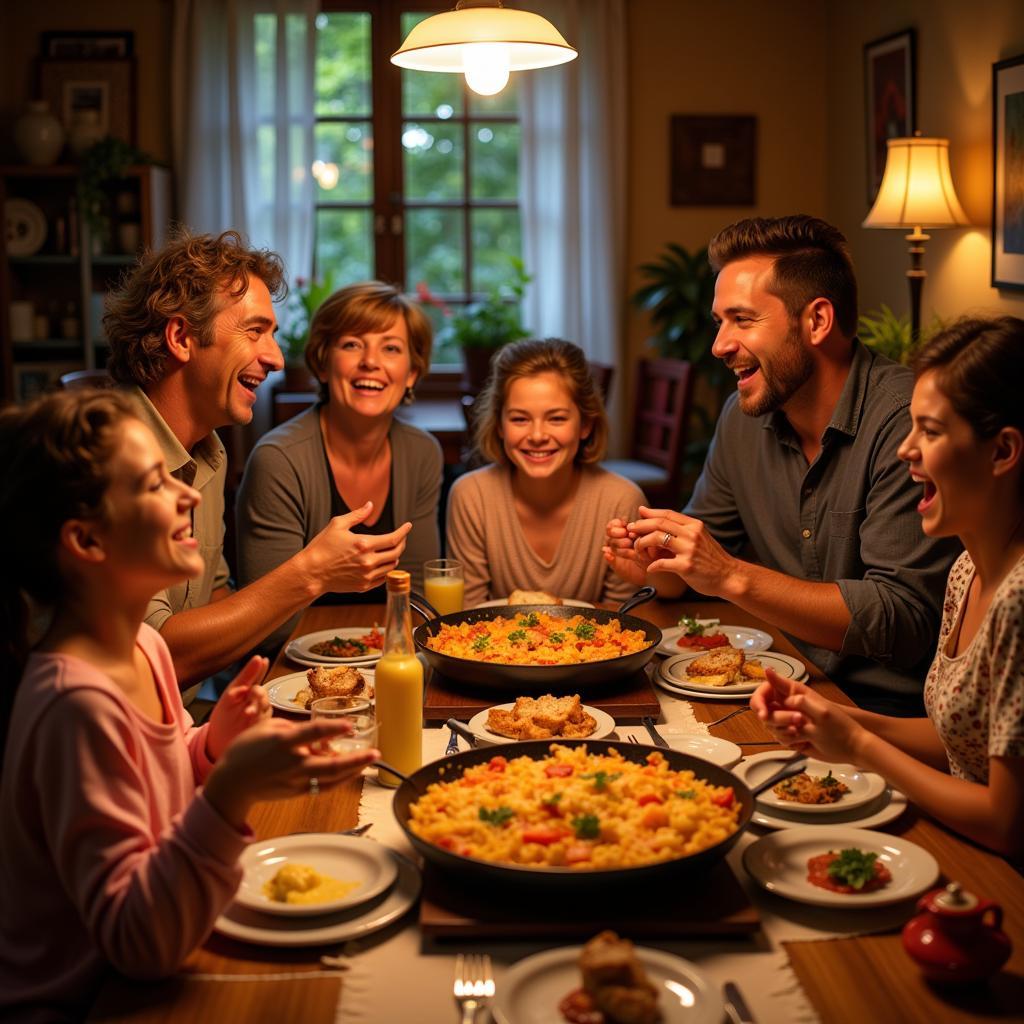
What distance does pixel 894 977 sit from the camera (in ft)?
3.92

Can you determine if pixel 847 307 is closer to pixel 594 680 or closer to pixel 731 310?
pixel 731 310

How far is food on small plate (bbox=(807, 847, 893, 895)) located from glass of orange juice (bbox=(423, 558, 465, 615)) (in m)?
1.13

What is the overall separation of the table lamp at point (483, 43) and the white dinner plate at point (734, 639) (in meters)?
1.07

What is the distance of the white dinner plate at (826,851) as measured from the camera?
4.28 ft

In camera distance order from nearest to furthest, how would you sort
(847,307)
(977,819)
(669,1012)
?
1. (669,1012)
2. (977,819)
3. (847,307)

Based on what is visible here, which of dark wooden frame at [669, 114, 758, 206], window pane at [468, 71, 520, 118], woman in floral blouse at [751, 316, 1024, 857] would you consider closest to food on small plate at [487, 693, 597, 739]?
woman in floral blouse at [751, 316, 1024, 857]

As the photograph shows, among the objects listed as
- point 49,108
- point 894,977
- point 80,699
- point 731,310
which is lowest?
point 894,977

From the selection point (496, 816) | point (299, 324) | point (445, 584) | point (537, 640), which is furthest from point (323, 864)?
point (299, 324)

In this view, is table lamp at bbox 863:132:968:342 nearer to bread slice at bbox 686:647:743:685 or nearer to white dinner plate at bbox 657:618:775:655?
white dinner plate at bbox 657:618:775:655

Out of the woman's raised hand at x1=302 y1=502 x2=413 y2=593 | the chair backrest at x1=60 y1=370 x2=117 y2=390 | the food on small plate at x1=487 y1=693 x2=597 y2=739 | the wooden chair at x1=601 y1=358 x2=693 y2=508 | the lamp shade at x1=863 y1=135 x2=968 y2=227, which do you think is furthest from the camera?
the wooden chair at x1=601 y1=358 x2=693 y2=508

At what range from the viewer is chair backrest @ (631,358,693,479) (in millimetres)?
5230

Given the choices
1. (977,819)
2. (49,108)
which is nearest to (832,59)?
(49,108)

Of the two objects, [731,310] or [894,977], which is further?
[731,310]

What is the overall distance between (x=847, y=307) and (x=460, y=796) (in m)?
1.54
